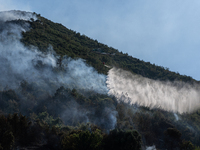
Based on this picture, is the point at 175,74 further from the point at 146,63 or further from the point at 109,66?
the point at 109,66

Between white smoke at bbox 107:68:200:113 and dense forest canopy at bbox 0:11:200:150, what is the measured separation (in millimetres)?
1952

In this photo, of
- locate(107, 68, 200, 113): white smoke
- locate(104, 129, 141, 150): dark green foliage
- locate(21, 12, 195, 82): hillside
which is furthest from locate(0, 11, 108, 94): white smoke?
locate(104, 129, 141, 150): dark green foliage

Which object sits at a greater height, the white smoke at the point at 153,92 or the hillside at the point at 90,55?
the hillside at the point at 90,55

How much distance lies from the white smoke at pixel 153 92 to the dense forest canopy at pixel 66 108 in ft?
6.40

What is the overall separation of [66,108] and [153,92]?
2668 cm

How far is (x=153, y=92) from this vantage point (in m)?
63.4

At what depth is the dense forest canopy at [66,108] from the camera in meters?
31.4

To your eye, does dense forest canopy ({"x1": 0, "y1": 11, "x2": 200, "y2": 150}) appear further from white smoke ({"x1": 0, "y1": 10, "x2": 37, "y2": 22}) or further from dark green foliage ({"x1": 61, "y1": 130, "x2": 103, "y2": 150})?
white smoke ({"x1": 0, "y1": 10, "x2": 37, "y2": 22})

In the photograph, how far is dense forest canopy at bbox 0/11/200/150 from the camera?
3141 cm

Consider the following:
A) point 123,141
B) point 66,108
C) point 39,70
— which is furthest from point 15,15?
point 123,141

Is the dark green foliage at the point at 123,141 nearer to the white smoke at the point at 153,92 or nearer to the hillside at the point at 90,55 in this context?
the white smoke at the point at 153,92

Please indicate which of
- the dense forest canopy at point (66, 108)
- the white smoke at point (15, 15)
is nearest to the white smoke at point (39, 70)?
the dense forest canopy at point (66, 108)

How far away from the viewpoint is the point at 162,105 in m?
59.5

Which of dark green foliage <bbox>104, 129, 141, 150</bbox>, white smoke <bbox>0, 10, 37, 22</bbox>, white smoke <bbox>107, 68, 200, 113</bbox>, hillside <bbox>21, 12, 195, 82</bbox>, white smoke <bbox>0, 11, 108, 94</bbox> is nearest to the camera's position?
dark green foliage <bbox>104, 129, 141, 150</bbox>
